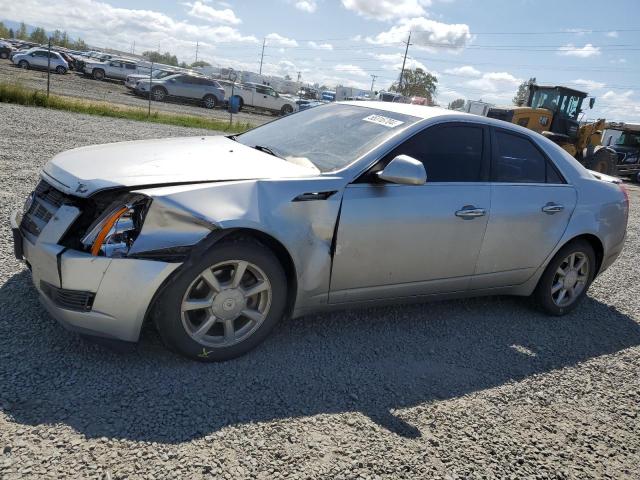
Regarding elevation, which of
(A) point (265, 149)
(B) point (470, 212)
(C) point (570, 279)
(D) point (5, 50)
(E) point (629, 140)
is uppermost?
(E) point (629, 140)

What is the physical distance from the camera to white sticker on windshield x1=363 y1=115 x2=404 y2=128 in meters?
3.76

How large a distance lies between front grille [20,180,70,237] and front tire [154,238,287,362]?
0.80m

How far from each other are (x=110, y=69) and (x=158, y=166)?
38097 mm

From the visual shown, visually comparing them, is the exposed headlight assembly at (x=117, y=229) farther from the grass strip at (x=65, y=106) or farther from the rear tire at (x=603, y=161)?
the rear tire at (x=603, y=161)

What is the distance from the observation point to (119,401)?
264 cm

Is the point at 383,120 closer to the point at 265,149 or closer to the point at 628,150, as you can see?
the point at 265,149

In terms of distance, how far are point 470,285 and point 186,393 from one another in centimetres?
230

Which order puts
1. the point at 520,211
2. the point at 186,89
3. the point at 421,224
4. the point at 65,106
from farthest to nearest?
the point at 186,89
the point at 65,106
the point at 520,211
the point at 421,224

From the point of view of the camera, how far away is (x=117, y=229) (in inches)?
108

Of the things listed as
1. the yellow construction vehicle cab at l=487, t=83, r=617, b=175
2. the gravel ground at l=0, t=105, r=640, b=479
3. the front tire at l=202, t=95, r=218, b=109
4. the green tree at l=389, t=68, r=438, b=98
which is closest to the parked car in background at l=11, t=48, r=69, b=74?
the front tire at l=202, t=95, r=218, b=109

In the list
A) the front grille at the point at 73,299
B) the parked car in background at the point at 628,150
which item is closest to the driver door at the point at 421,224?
the front grille at the point at 73,299

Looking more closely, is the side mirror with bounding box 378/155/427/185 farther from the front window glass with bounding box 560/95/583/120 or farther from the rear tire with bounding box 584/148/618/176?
the front window glass with bounding box 560/95/583/120

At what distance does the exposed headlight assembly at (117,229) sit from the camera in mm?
2729

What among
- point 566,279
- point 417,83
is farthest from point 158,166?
point 417,83
